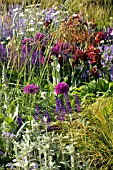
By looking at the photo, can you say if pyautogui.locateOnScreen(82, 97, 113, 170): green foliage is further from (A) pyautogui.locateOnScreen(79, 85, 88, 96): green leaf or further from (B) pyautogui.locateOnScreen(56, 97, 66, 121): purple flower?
(A) pyautogui.locateOnScreen(79, 85, 88, 96): green leaf

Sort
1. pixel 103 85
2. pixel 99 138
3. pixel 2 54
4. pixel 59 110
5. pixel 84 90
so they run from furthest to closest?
pixel 2 54, pixel 103 85, pixel 84 90, pixel 59 110, pixel 99 138

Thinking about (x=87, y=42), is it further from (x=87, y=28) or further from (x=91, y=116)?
(x=91, y=116)

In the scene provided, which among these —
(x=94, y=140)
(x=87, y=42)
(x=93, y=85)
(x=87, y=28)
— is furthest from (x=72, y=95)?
(x=87, y=28)

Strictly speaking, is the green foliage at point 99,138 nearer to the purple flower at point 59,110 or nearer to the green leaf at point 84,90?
the purple flower at point 59,110

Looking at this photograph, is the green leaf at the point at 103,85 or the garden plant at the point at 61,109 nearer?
the garden plant at the point at 61,109

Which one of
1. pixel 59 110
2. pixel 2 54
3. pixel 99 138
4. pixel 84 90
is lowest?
pixel 99 138

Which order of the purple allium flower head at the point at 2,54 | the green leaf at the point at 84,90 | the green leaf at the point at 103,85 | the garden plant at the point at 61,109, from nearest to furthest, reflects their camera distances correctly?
1. the garden plant at the point at 61,109
2. the green leaf at the point at 84,90
3. the green leaf at the point at 103,85
4. the purple allium flower head at the point at 2,54

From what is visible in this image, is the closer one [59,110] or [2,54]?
[59,110]

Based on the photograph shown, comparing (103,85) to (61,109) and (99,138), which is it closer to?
(61,109)

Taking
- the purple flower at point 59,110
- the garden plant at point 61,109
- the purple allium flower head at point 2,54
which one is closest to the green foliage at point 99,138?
the garden plant at point 61,109

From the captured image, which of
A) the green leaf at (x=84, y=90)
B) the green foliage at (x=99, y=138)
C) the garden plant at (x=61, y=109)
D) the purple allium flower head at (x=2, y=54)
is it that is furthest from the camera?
the purple allium flower head at (x=2, y=54)

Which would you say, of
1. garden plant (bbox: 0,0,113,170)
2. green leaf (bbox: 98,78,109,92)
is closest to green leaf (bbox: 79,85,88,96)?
garden plant (bbox: 0,0,113,170)

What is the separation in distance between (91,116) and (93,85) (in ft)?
3.73

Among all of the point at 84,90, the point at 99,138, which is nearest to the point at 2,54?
the point at 84,90
